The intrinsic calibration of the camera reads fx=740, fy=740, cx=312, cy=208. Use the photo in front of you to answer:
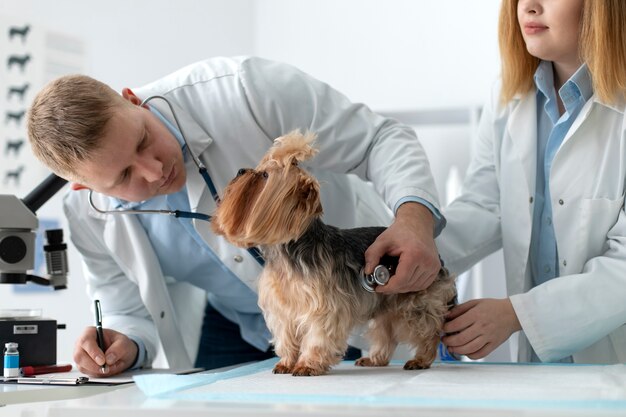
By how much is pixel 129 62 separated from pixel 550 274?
2207 millimetres

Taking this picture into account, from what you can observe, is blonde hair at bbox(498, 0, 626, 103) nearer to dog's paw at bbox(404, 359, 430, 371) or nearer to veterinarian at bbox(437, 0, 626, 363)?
veterinarian at bbox(437, 0, 626, 363)

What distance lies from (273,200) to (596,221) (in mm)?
803

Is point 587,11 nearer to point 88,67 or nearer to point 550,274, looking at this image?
point 550,274

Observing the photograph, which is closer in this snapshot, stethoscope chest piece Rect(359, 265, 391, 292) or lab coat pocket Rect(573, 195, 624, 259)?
stethoscope chest piece Rect(359, 265, 391, 292)

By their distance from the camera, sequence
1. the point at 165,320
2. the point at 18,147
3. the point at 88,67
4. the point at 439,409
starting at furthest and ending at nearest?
the point at 88,67 < the point at 18,147 < the point at 165,320 < the point at 439,409

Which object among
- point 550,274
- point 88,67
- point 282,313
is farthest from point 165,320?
point 88,67

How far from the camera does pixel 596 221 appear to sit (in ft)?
5.47

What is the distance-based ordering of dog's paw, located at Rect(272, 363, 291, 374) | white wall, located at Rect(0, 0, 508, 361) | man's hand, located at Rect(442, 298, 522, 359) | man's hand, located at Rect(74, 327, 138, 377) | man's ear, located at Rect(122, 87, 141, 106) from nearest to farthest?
dog's paw, located at Rect(272, 363, 291, 374)
man's hand, located at Rect(442, 298, 522, 359)
man's hand, located at Rect(74, 327, 138, 377)
man's ear, located at Rect(122, 87, 141, 106)
white wall, located at Rect(0, 0, 508, 361)

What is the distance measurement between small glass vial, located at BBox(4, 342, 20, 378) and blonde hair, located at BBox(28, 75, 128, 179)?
0.40m

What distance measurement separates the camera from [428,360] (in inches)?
57.6

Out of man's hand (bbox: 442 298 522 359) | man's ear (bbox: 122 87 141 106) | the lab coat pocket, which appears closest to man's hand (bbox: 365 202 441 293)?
man's hand (bbox: 442 298 522 359)

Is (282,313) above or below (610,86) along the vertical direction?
below

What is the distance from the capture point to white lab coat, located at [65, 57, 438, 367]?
5.70 feet

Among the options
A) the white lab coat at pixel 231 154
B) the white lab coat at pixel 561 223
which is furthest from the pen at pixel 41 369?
the white lab coat at pixel 561 223
